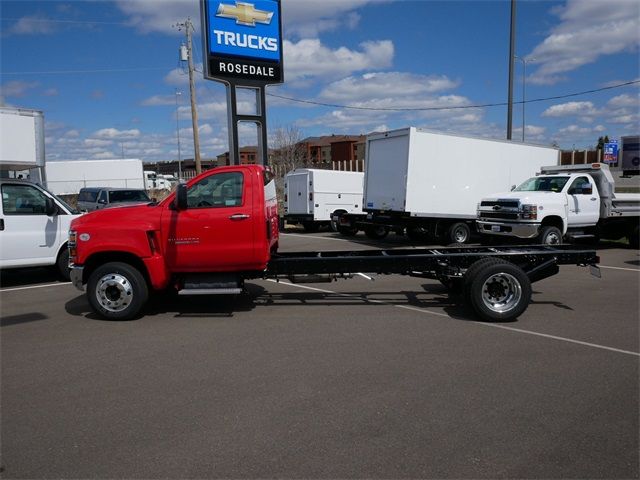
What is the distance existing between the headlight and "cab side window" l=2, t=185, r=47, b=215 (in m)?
10.9

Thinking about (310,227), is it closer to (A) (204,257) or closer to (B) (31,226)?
(B) (31,226)

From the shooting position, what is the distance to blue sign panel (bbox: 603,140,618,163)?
29.0 meters

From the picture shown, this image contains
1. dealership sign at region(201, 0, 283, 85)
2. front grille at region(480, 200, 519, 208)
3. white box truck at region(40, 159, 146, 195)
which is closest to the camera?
front grille at region(480, 200, 519, 208)

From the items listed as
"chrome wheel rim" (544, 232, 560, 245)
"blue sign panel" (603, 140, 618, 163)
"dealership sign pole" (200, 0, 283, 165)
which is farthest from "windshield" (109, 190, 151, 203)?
"blue sign panel" (603, 140, 618, 163)

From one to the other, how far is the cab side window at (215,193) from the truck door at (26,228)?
4167mm

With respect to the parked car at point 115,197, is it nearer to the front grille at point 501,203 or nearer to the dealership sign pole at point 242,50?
the dealership sign pole at point 242,50

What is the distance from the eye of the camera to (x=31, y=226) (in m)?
9.55

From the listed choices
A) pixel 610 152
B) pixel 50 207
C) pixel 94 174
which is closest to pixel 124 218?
pixel 50 207

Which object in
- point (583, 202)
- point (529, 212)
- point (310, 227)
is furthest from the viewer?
point (310, 227)

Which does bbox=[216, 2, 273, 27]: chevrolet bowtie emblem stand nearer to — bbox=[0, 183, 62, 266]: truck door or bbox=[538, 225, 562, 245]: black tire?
bbox=[0, 183, 62, 266]: truck door

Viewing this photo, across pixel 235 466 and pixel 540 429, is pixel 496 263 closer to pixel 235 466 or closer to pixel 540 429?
pixel 540 429

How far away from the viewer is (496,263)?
22.8ft

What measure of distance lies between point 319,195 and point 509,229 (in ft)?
Answer: 27.8

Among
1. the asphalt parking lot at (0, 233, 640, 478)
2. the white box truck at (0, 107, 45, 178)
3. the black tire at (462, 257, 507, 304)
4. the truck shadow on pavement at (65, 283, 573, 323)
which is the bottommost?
the asphalt parking lot at (0, 233, 640, 478)
